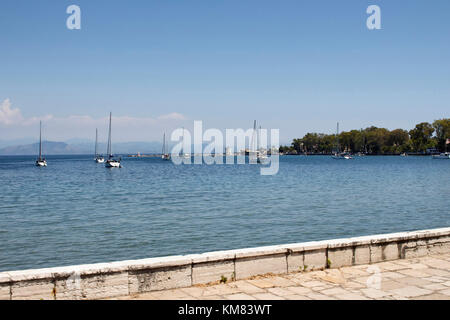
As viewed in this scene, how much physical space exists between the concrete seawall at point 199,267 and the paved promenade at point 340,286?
0.15 meters

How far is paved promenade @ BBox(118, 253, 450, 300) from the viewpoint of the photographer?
6.19m

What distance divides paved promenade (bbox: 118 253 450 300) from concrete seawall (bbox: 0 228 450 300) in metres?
0.15

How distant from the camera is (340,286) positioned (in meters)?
6.66

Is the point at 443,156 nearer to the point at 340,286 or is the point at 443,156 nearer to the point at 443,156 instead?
the point at 443,156

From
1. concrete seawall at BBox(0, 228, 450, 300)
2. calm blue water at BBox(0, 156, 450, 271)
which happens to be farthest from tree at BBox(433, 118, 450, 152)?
concrete seawall at BBox(0, 228, 450, 300)

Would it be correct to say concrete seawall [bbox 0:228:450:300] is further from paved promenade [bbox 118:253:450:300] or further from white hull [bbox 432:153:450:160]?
white hull [bbox 432:153:450:160]

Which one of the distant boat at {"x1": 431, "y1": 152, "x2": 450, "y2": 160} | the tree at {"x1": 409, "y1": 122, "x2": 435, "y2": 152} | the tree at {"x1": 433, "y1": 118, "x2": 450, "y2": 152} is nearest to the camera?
the distant boat at {"x1": 431, "y1": 152, "x2": 450, "y2": 160}

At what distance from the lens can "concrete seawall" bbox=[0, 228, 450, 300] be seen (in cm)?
596

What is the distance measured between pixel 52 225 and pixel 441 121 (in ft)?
548

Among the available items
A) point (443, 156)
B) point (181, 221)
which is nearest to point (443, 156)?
point (443, 156)

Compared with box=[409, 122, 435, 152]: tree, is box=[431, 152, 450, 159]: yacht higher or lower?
lower

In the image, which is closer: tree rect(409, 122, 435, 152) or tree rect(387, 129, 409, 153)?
tree rect(409, 122, 435, 152)

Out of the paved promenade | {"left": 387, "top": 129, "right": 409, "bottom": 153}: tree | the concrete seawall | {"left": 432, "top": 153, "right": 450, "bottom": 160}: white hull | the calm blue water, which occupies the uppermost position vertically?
{"left": 387, "top": 129, "right": 409, "bottom": 153}: tree

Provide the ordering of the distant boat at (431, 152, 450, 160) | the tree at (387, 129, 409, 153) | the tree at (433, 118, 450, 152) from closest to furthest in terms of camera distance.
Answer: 1. the distant boat at (431, 152, 450, 160)
2. the tree at (433, 118, 450, 152)
3. the tree at (387, 129, 409, 153)
